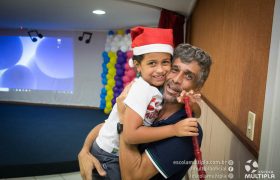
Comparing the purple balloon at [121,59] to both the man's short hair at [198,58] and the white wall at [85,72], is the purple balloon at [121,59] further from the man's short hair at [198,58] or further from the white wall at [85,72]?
the man's short hair at [198,58]

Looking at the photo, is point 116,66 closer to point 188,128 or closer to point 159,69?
point 159,69

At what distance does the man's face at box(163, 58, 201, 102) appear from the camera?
984 millimetres

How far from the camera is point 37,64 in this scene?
7305 millimetres

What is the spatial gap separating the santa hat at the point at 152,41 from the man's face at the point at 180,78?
18 cm

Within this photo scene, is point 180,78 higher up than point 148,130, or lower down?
higher up

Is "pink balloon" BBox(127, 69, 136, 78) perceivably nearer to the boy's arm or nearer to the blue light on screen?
the blue light on screen

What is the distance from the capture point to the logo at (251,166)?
0.94 meters

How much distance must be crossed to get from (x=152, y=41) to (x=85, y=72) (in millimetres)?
6279

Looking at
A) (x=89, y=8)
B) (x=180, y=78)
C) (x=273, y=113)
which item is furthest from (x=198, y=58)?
(x=89, y=8)

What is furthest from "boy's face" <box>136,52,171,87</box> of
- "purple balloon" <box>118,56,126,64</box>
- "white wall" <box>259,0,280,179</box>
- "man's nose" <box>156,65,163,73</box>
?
"purple balloon" <box>118,56,126,64</box>

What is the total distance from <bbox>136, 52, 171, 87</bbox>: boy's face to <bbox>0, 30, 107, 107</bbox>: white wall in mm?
6123

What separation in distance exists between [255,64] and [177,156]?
0.48 metres

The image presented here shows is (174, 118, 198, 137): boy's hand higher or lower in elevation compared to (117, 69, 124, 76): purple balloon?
lower

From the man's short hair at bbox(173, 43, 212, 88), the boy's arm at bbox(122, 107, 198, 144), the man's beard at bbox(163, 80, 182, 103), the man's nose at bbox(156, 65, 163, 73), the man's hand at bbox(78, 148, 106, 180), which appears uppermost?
the man's short hair at bbox(173, 43, 212, 88)
